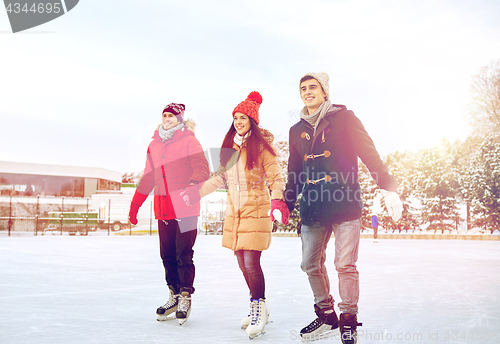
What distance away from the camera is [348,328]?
291 cm

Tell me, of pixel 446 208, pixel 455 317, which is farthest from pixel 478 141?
pixel 455 317

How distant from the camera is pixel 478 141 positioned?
41.5 meters

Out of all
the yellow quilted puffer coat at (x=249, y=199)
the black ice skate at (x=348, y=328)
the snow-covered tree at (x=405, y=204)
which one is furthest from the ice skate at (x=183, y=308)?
the snow-covered tree at (x=405, y=204)

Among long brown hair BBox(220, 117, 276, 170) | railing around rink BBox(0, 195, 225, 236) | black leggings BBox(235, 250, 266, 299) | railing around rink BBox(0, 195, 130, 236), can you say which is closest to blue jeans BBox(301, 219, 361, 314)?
black leggings BBox(235, 250, 266, 299)

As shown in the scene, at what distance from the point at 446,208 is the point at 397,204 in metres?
27.6

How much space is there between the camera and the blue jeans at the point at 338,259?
2.99 meters

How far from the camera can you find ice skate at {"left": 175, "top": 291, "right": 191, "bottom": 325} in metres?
3.54

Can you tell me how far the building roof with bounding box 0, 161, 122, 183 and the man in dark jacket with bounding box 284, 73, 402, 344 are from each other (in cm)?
4413

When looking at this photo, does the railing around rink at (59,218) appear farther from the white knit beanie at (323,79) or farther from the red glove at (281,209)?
the white knit beanie at (323,79)

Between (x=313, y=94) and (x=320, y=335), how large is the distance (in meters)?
1.63

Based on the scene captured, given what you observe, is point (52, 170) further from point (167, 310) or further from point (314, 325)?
point (314, 325)

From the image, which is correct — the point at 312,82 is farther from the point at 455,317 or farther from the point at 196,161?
the point at 455,317

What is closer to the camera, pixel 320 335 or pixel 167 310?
pixel 320 335

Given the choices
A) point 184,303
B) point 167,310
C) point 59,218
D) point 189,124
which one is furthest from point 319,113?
point 59,218
